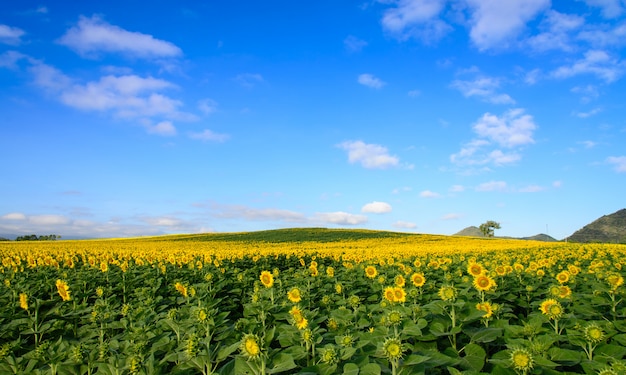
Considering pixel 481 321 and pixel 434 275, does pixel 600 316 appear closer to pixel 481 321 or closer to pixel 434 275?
pixel 481 321

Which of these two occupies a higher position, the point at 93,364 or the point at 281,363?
the point at 281,363

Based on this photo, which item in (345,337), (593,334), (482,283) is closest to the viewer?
(345,337)

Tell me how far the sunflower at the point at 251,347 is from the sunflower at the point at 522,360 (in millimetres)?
1828

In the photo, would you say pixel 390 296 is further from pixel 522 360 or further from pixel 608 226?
pixel 608 226

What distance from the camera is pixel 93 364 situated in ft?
11.3

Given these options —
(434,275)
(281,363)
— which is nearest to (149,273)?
(434,275)

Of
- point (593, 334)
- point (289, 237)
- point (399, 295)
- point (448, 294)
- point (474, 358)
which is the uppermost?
point (448, 294)

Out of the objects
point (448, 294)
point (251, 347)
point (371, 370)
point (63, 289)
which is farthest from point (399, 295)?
point (63, 289)

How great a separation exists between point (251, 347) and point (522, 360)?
6.28 feet

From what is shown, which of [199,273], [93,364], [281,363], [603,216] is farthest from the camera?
[603,216]

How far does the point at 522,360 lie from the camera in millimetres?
2750

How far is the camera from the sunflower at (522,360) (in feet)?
8.98

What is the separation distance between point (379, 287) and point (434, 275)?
2378 mm

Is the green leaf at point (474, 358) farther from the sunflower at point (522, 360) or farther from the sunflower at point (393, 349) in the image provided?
the sunflower at point (393, 349)
